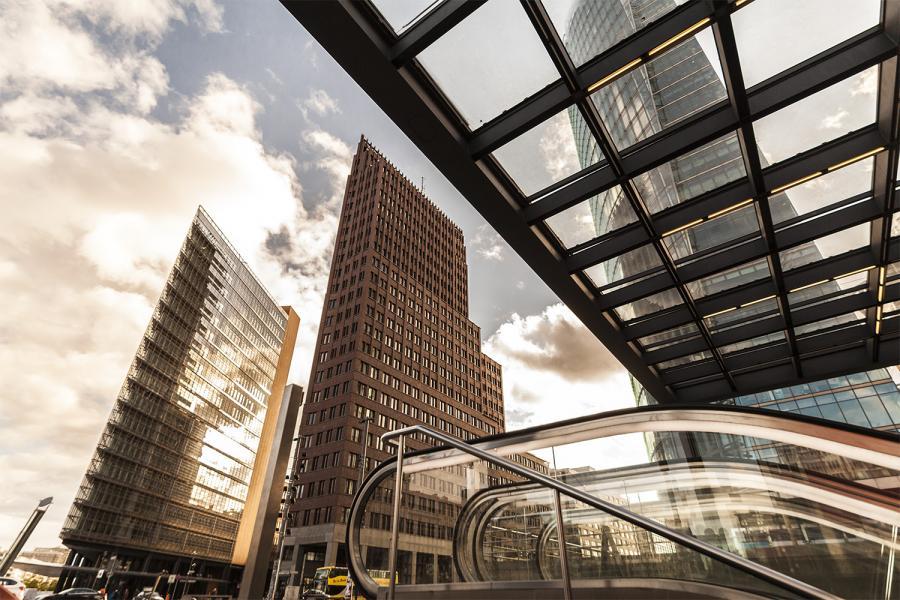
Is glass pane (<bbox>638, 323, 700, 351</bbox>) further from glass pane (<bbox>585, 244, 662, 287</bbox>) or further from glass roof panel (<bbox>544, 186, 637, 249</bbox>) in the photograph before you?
glass roof panel (<bbox>544, 186, 637, 249</bbox>)

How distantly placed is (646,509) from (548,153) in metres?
4.98

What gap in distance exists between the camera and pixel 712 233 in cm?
809

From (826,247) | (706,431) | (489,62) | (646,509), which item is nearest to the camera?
(646,509)

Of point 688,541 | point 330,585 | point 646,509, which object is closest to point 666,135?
point 646,509

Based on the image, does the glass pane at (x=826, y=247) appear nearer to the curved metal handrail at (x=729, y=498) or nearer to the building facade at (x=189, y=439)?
the curved metal handrail at (x=729, y=498)

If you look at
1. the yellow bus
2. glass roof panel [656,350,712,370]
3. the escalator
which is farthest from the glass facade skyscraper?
the yellow bus

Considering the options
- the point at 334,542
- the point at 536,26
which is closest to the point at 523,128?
the point at 536,26

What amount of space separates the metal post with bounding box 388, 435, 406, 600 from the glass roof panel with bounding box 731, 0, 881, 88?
5971 mm

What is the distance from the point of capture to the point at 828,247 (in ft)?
27.1

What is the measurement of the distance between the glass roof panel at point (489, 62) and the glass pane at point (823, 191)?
4481 millimetres

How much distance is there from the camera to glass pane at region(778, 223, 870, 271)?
25.7ft

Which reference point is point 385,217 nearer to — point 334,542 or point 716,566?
point 334,542

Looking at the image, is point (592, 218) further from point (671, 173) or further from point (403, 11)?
point (403, 11)

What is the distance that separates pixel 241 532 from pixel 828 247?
323 feet
